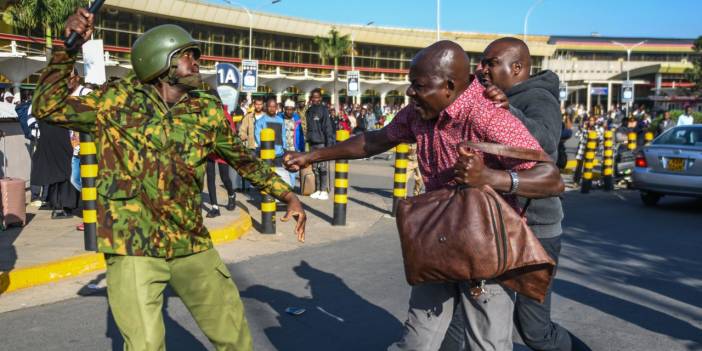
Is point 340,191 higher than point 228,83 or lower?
lower

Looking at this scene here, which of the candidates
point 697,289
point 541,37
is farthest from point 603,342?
point 541,37

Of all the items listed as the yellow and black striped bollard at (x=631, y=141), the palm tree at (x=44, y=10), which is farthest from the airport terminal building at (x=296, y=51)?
the yellow and black striped bollard at (x=631, y=141)

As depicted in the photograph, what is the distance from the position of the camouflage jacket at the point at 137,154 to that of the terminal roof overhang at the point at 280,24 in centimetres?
4582

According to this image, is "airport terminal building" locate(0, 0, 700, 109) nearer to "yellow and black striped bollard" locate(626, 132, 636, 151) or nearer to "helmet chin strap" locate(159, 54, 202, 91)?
"yellow and black striped bollard" locate(626, 132, 636, 151)

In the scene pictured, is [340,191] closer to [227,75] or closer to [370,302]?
[227,75]

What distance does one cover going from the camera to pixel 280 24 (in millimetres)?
61656

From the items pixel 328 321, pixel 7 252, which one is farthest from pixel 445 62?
pixel 7 252

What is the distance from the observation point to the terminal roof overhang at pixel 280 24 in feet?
163

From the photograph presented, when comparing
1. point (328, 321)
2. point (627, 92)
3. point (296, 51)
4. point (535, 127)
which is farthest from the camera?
point (296, 51)

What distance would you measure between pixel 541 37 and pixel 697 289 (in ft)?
315

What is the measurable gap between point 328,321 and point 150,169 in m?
2.64

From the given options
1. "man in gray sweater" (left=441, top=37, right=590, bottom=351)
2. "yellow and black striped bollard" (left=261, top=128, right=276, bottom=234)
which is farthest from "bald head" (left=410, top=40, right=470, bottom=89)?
"yellow and black striped bollard" (left=261, top=128, right=276, bottom=234)

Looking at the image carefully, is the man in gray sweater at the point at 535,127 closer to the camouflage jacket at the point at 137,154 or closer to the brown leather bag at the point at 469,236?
the brown leather bag at the point at 469,236

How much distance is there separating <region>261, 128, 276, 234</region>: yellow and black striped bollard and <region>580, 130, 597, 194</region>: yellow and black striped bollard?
752cm
